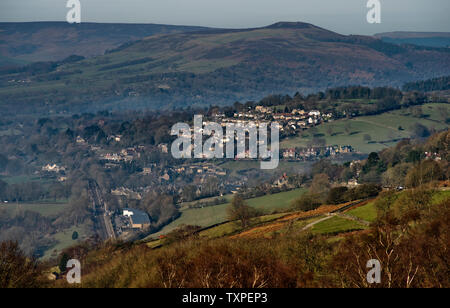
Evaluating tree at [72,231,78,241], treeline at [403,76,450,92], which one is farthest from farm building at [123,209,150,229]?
treeline at [403,76,450,92]

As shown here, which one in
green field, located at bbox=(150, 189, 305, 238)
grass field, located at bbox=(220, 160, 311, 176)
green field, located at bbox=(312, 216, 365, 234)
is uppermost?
green field, located at bbox=(312, 216, 365, 234)

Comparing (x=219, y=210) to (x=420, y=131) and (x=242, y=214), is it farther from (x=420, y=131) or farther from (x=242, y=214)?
(x=420, y=131)

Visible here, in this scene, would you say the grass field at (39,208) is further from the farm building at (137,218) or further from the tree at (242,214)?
the tree at (242,214)

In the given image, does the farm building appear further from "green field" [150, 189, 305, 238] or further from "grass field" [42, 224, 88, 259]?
"grass field" [42, 224, 88, 259]

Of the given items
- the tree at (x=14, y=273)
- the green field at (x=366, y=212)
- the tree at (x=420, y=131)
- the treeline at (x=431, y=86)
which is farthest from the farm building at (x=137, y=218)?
the treeline at (x=431, y=86)

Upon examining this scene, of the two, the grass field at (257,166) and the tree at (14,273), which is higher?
the tree at (14,273)
